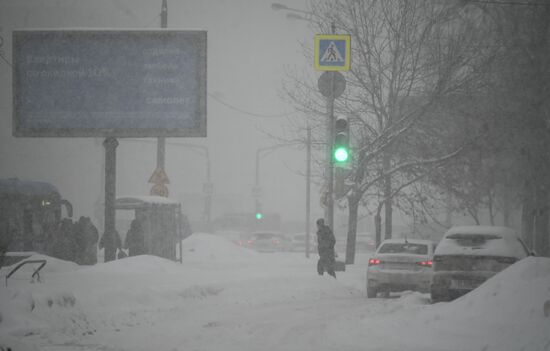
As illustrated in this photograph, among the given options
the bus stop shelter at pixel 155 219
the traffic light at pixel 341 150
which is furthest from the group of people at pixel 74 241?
the traffic light at pixel 341 150

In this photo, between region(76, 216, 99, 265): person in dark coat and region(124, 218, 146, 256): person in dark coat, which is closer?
region(124, 218, 146, 256): person in dark coat

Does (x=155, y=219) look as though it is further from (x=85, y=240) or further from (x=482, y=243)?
(x=482, y=243)

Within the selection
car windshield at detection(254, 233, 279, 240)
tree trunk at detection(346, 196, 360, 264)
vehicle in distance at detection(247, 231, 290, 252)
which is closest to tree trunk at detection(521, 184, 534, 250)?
tree trunk at detection(346, 196, 360, 264)

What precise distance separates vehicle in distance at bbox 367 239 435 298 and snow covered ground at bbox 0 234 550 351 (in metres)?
0.85

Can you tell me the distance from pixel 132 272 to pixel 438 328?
31.8 feet

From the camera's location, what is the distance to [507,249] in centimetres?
1269

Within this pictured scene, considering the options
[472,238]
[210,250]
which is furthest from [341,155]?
[210,250]

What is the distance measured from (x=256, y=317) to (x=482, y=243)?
15.1 feet

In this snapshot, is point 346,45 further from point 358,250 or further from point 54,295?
point 358,250

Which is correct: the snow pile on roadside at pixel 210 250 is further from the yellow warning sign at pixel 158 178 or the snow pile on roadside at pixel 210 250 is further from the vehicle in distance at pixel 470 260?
the vehicle in distance at pixel 470 260

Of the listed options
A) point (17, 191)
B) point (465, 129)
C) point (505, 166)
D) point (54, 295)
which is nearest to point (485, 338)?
point (54, 295)

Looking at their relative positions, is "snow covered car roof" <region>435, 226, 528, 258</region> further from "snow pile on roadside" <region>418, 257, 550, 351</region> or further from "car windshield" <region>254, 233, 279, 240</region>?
"car windshield" <region>254, 233, 279, 240</region>

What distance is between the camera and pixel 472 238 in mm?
13234

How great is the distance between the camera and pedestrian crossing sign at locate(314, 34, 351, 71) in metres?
18.5
